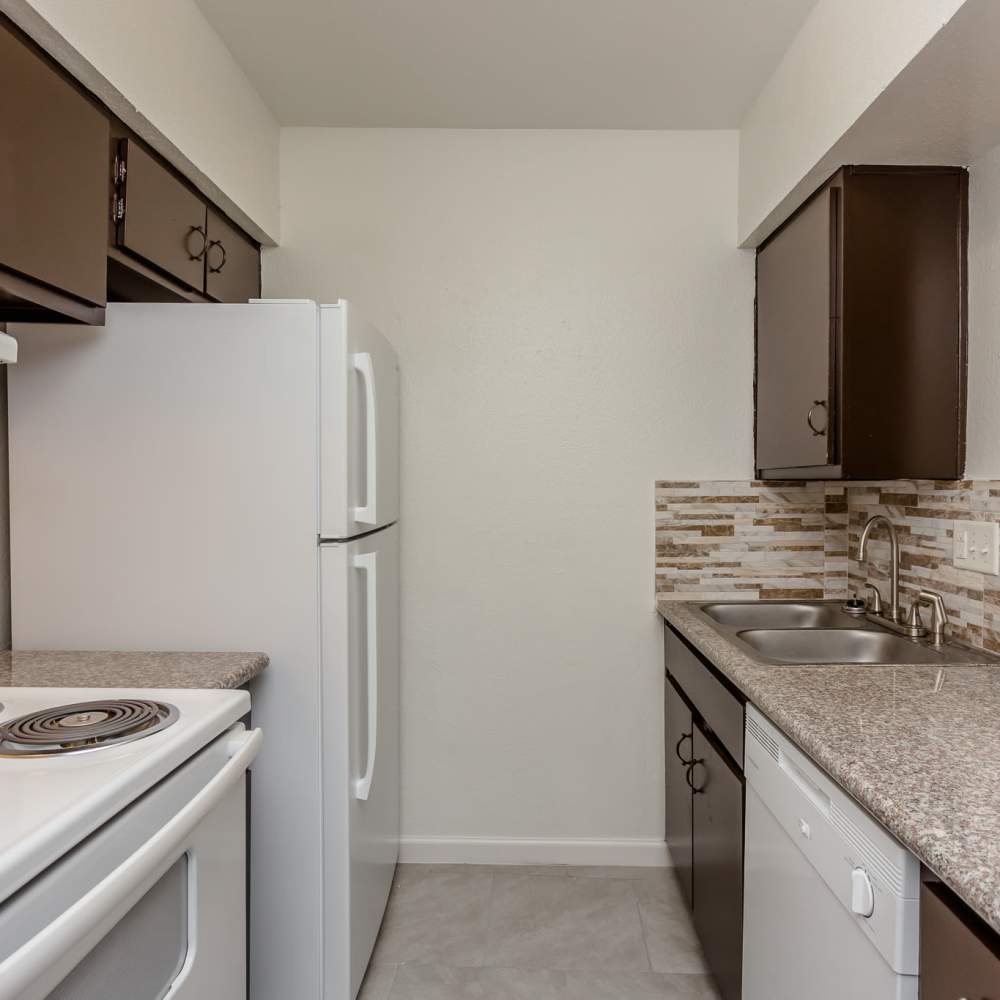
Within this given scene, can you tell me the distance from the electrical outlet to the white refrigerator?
146 centimetres

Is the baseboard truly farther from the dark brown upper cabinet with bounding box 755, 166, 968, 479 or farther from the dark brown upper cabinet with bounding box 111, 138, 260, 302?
the dark brown upper cabinet with bounding box 111, 138, 260, 302

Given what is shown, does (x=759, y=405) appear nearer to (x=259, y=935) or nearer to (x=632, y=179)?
(x=632, y=179)

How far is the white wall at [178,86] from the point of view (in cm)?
140

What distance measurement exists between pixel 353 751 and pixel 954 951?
1.31 m

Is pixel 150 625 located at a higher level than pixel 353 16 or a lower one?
lower

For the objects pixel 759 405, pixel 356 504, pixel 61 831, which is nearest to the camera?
pixel 61 831

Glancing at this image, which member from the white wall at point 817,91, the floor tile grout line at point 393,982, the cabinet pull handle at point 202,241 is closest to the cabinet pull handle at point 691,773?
the floor tile grout line at point 393,982

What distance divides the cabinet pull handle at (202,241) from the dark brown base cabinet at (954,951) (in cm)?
204

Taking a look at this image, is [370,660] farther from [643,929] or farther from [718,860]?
[643,929]

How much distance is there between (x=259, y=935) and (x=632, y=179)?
8.08 feet

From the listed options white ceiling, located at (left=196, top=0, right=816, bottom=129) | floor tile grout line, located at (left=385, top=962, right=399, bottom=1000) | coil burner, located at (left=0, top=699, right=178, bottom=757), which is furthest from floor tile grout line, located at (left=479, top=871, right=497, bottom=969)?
white ceiling, located at (left=196, top=0, right=816, bottom=129)

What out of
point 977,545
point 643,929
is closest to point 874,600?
point 977,545

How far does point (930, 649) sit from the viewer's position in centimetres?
186

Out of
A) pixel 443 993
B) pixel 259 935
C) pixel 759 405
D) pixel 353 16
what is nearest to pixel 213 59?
pixel 353 16
